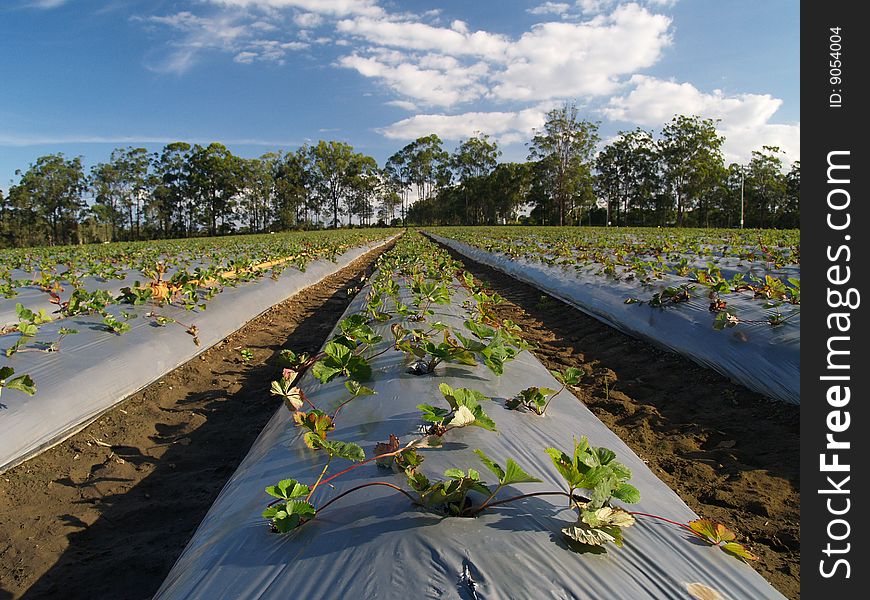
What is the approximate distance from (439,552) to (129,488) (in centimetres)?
262

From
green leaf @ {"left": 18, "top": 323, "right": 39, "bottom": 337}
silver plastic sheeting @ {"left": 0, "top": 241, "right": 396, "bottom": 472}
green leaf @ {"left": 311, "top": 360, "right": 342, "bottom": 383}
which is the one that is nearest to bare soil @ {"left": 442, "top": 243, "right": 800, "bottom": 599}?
green leaf @ {"left": 311, "top": 360, "right": 342, "bottom": 383}

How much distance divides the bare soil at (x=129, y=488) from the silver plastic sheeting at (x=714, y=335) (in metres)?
4.12

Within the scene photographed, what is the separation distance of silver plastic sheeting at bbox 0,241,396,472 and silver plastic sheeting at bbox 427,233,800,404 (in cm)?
535

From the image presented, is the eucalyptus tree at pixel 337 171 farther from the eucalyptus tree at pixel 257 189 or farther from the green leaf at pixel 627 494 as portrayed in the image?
the green leaf at pixel 627 494

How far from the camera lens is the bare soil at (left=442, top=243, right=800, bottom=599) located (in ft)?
7.81

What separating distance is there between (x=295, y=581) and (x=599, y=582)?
0.83 meters

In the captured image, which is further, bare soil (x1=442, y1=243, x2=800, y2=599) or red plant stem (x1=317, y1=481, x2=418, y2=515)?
bare soil (x1=442, y1=243, x2=800, y2=599)

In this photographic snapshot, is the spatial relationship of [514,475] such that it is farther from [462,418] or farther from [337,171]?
[337,171]

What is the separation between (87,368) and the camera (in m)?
3.98

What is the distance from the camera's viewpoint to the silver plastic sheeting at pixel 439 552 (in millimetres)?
1247

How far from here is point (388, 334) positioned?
4047 millimetres

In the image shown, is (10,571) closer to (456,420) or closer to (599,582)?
(456,420)

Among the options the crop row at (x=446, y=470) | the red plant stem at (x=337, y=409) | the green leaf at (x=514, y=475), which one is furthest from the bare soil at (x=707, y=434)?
the red plant stem at (x=337, y=409)

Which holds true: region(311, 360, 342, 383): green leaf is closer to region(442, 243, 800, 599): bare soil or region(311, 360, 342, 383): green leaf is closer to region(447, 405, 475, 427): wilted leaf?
region(447, 405, 475, 427): wilted leaf
